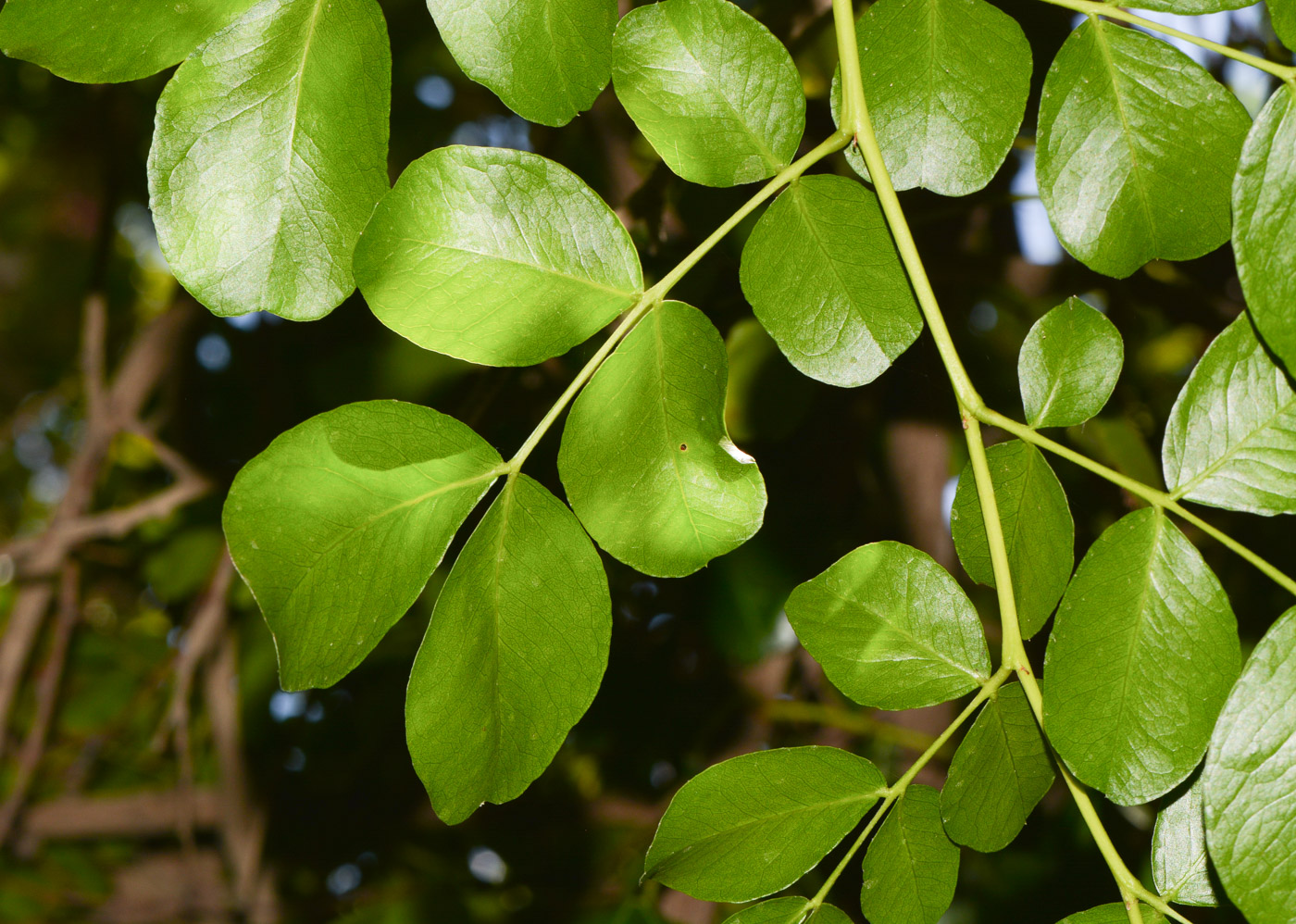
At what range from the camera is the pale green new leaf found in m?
0.35

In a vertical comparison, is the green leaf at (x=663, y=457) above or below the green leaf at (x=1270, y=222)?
below

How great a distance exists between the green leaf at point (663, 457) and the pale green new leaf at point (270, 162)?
11 centimetres

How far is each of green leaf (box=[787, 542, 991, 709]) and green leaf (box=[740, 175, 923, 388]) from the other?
0.08 metres

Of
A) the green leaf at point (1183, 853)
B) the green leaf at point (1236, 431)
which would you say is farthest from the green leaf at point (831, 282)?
the green leaf at point (1183, 853)

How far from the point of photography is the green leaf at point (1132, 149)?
38 centimetres

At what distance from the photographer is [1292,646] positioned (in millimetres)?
327

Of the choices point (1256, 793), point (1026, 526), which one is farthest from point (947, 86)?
point (1256, 793)

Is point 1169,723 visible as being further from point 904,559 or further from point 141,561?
point 141,561

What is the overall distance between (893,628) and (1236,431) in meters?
0.15

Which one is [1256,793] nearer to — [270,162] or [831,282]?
[831,282]

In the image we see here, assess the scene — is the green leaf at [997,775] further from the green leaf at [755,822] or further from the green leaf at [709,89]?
the green leaf at [709,89]

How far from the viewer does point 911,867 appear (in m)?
0.38

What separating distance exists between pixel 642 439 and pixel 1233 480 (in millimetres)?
219

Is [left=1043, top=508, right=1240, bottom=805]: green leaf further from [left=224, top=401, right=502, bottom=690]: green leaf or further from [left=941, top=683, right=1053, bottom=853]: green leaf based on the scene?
[left=224, top=401, right=502, bottom=690]: green leaf
